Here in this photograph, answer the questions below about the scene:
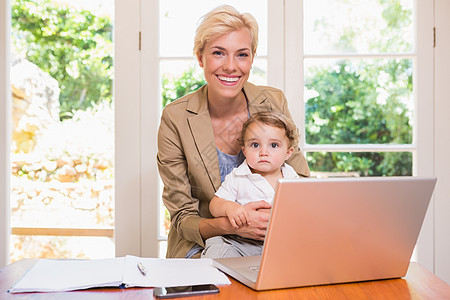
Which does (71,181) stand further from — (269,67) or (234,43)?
(234,43)

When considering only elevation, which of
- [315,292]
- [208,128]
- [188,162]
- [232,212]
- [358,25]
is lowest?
[315,292]

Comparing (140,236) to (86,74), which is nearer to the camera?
(140,236)

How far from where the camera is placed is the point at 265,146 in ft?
5.83

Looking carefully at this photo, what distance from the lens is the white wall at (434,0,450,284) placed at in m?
2.48

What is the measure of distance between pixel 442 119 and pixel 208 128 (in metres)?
1.27

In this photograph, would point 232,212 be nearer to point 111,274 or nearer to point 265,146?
point 265,146

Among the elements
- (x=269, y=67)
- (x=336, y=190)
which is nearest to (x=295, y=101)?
(x=269, y=67)

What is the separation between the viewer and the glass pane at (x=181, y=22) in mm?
2520

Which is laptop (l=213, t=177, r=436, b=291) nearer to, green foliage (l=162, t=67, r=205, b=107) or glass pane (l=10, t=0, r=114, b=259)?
green foliage (l=162, t=67, r=205, b=107)

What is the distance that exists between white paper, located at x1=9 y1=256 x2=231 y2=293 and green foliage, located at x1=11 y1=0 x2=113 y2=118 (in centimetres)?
218

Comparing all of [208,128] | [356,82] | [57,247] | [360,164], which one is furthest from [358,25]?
[57,247]

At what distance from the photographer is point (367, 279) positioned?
3.69ft

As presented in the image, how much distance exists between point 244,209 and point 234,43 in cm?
73

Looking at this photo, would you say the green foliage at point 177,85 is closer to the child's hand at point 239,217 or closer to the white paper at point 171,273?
the child's hand at point 239,217
